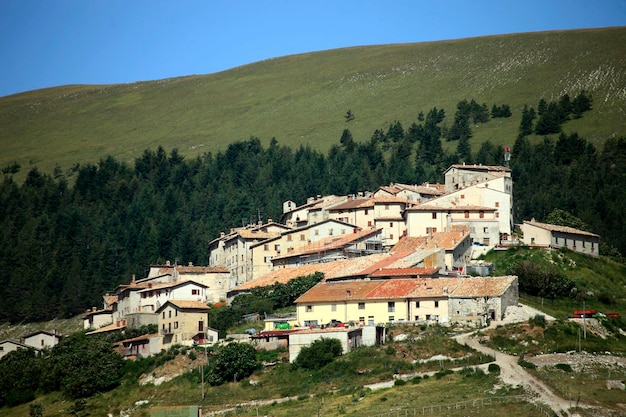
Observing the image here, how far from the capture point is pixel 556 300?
91.4 m

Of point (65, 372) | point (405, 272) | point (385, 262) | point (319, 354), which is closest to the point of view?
point (319, 354)

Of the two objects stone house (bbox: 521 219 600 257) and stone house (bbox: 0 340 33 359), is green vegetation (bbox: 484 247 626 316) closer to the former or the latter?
stone house (bbox: 521 219 600 257)

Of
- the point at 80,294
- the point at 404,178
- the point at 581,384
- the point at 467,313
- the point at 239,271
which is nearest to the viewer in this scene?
the point at 581,384

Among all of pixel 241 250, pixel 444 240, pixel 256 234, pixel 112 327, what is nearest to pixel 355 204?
pixel 256 234

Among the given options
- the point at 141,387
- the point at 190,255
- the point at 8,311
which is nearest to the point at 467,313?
the point at 141,387

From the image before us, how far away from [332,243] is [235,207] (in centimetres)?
6312

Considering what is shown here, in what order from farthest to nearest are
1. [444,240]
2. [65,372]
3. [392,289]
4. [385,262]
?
[444,240]
[385,262]
[65,372]
[392,289]

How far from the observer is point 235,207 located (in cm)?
17338

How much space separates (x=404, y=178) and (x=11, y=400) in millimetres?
87346

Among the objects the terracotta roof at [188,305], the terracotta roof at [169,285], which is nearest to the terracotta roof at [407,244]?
the terracotta roof at [169,285]

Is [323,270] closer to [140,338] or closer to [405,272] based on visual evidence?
[405,272]

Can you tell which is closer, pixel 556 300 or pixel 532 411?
pixel 532 411

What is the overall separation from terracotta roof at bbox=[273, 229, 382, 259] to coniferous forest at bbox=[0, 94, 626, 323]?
2861 centimetres

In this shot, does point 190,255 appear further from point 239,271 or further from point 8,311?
point 239,271
